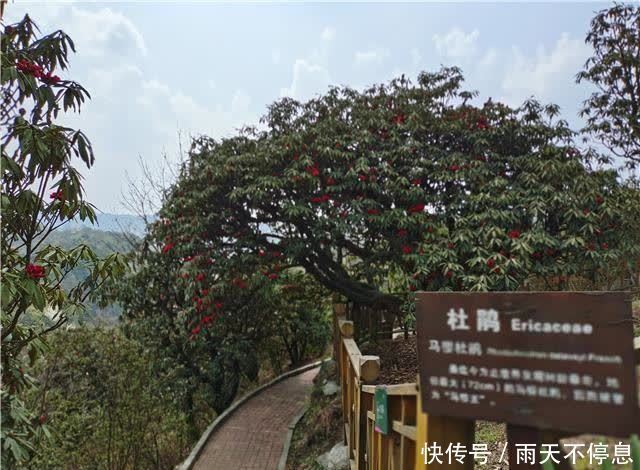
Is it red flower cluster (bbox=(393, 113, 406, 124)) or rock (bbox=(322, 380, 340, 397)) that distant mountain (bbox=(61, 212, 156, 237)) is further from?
red flower cluster (bbox=(393, 113, 406, 124))

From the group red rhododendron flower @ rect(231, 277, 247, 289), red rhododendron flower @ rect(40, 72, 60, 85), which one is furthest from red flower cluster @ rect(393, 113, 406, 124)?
red rhododendron flower @ rect(40, 72, 60, 85)

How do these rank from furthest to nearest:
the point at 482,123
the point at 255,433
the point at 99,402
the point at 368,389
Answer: the point at 99,402
the point at 255,433
the point at 482,123
the point at 368,389

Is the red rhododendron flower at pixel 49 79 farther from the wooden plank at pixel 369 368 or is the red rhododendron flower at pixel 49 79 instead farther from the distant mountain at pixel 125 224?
the distant mountain at pixel 125 224

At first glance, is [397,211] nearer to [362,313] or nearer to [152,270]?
[362,313]

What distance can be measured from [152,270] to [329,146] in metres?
4.08

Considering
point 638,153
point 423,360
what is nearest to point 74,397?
point 423,360

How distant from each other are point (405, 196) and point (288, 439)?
3666 millimetres

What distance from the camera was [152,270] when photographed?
7852 millimetres

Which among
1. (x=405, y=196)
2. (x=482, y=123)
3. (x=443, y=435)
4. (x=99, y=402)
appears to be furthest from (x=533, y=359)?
(x=99, y=402)

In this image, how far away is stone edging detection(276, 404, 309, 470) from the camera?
5.48 m

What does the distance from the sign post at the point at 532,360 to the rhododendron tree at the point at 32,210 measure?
6.42 ft

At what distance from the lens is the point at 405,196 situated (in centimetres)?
555

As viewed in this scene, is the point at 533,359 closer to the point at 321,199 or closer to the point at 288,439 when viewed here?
the point at 321,199

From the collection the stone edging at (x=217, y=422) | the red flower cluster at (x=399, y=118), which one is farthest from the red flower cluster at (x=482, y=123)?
the stone edging at (x=217, y=422)
